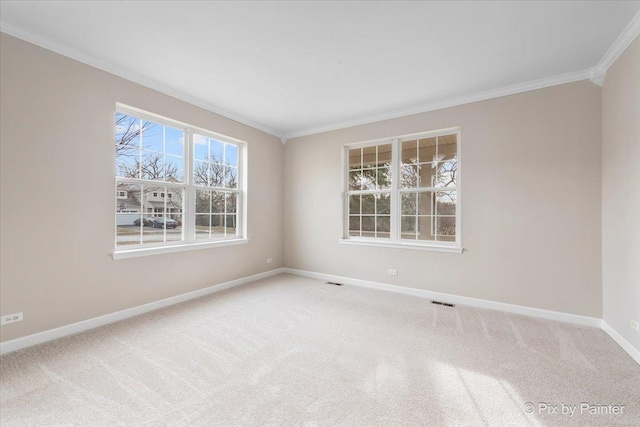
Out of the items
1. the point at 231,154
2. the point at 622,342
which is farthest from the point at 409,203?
the point at 231,154

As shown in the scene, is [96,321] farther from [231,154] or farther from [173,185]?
[231,154]

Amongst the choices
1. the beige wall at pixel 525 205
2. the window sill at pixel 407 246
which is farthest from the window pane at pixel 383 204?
the beige wall at pixel 525 205

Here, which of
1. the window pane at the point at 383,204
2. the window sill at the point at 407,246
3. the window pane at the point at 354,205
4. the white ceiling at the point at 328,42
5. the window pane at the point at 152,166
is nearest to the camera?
the white ceiling at the point at 328,42

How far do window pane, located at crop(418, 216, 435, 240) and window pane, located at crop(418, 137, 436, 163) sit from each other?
869 mm

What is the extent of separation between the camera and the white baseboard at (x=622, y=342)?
7.18 feet

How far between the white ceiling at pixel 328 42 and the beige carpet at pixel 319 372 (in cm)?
275

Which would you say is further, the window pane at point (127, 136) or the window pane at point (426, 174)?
the window pane at point (426, 174)

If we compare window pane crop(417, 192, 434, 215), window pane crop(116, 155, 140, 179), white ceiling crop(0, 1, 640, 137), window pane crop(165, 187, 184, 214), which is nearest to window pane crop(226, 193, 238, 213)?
window pane crop(165, 187, 184, 214)

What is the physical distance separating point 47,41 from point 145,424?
325 centimetres

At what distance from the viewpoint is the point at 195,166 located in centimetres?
380

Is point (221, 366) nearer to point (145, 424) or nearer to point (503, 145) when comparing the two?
point (145, 424)

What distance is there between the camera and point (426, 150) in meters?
3.97

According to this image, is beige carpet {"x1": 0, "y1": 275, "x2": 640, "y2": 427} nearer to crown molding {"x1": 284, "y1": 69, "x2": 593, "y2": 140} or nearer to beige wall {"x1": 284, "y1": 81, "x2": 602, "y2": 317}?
beige wall {"x1": 284, "y1": 81, "x2": 602, "y2": 317}

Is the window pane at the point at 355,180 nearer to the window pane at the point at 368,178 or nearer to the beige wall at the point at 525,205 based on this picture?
the window pane at the point at 368,178
